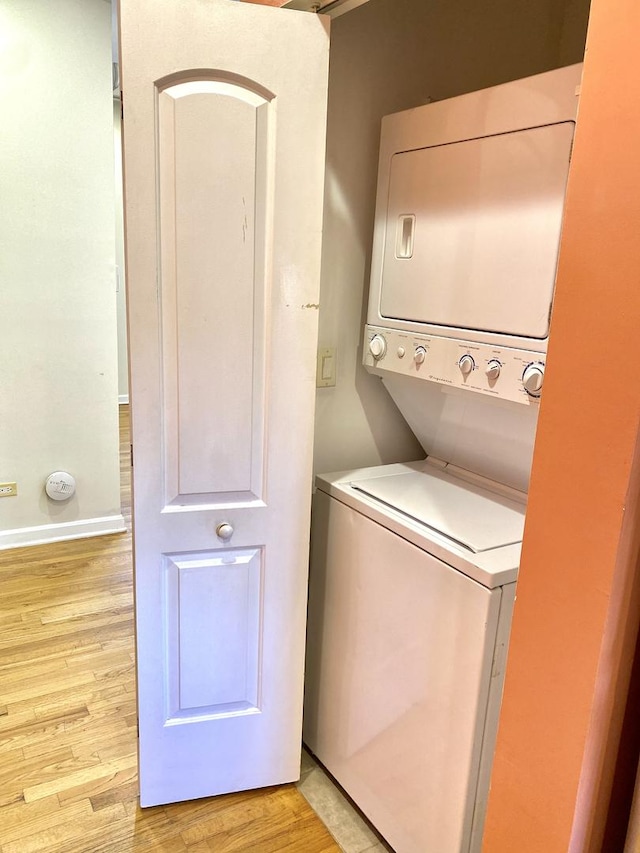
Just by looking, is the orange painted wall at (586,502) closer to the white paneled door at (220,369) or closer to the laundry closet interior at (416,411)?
the laundry closet interior at (416,411)

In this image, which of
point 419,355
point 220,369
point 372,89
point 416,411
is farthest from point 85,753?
point 372,89

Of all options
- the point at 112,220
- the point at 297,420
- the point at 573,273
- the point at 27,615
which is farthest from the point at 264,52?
the point at 27,615

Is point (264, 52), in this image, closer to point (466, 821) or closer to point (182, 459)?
point (182, 459)

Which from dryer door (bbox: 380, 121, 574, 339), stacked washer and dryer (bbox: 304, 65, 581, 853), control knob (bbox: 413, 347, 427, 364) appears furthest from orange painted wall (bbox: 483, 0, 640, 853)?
control knob (bbox: 413, 347, 427, 364)

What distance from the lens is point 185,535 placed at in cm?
158

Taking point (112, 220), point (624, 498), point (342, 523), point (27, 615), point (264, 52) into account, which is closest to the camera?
point (624, 498)

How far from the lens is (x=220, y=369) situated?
1.52 m

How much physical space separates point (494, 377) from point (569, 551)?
591 mm

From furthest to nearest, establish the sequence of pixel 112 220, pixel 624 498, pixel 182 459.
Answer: pixel 112 220 < pixel 182 459 < pixel 624 498

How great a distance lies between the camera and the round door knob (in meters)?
1.59

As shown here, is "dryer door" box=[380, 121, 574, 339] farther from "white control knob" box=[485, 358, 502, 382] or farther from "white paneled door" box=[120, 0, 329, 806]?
"white paneled door" box=[120, 0, 329, 806]

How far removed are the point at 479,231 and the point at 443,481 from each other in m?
0.70

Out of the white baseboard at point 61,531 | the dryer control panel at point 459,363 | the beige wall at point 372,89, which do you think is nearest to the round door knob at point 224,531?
the beige wall at point 372,89

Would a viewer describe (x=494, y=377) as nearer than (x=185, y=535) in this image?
Yes
